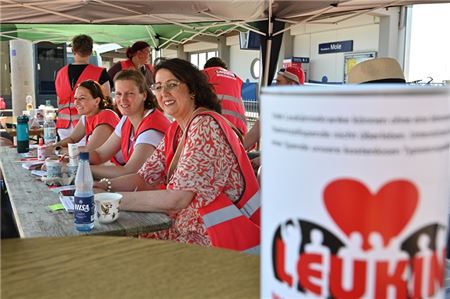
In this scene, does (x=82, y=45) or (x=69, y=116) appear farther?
(x=69, y=116)

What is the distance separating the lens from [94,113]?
135 inches

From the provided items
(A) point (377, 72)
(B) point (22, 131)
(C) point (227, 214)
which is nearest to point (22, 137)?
(B) point (22, 131)

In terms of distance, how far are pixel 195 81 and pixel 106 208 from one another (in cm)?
79

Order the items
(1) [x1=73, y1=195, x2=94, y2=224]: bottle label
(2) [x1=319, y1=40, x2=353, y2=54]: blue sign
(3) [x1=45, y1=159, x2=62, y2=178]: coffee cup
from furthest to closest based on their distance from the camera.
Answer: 1. (2) [x1=319, y1=40, x2=353, y2=54]: blue sign
2. (3) [x1=45, y1=159, x2=62, y2=178]: coffee cup
3. (1) [x1=73, y1=195, x2=94, y2=224]: bottle label

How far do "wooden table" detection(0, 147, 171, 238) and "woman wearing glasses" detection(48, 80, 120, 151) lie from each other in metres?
1.22

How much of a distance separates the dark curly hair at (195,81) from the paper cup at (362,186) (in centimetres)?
165

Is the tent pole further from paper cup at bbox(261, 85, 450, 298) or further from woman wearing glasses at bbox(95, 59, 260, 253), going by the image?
paper cup at bbox(261, 85, 450, 298)

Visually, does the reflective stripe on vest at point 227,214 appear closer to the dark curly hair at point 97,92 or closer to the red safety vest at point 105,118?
the red safety vest at point 105,118

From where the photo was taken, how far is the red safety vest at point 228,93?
3432mm

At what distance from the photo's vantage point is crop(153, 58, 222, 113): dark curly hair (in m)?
2.01

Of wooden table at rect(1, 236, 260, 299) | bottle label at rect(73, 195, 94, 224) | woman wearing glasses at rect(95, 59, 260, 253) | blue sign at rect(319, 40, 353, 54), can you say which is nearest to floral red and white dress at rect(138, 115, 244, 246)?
woman wearing glasses at rect(95, 59, 260, 253)

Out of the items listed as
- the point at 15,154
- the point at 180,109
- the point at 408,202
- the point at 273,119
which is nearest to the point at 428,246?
the point at 408,202

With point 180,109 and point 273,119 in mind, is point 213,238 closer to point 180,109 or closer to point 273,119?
point 180,109

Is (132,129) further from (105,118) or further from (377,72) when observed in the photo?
(377,72)
